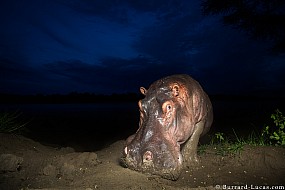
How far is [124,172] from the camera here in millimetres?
4359

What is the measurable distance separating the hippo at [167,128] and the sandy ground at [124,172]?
276 millimetres

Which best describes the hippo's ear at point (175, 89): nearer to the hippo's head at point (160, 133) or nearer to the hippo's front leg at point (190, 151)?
the hippo's head at point (160, 133)

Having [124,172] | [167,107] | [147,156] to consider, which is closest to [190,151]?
[167,107]

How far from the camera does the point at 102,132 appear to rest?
13.4 meters

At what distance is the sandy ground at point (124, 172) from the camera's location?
402 cm

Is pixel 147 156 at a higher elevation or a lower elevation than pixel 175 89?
lower

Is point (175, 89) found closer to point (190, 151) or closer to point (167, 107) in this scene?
point (167, 107)

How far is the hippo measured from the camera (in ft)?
12.6

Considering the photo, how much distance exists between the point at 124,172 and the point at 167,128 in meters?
0.98

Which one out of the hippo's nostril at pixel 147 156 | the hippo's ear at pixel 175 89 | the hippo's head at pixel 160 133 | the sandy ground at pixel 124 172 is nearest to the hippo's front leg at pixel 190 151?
the sandy ground at pixel 124 172

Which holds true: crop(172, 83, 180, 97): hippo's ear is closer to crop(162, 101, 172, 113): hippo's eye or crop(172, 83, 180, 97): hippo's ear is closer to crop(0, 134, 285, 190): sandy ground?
crop(162, 101, 172, 113): hippo's eye

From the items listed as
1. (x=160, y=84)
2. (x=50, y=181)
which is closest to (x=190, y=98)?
(x=160, y=84)

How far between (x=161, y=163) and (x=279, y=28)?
846 centimetres

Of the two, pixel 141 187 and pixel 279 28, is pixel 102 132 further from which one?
pixel 141 187
